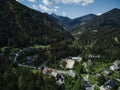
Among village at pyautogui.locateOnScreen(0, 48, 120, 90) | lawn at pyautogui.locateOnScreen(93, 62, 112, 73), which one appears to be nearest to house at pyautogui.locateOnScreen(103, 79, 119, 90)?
village at pyautogui.locateOnScreen(0, 48, 120, 90)

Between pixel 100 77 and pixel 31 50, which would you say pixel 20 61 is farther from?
pixel 100 77

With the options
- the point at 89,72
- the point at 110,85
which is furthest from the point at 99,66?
the point at 110,85

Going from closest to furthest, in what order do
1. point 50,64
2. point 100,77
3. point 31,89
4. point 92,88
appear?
1. point 31,89
2. point 92,88
3. point 100,77
4. point 50,64

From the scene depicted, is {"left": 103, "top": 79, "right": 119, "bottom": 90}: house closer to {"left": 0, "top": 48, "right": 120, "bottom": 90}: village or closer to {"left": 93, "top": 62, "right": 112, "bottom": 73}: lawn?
{"left": 0, "top": 48, "right": 120, "bottom": 90}: village

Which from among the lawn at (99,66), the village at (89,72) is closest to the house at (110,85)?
the village at (89,72)

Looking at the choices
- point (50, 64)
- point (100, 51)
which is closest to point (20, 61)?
point (50, 64)

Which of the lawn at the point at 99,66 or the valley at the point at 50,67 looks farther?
the lawn at the point at 99,66

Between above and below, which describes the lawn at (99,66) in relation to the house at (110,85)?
above

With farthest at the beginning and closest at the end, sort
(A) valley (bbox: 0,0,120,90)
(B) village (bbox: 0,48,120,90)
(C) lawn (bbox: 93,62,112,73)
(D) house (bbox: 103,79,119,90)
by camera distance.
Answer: (C) lawn (bbox: 93,62,112,73) → (B) village (bbox: 0,48,120,90) → (D) house (bbox: 103,79,119,90) → (A) valley (bbox: 0,0,120,90)

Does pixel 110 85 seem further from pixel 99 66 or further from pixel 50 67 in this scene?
pixel 50 67

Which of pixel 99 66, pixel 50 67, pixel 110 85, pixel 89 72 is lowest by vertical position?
pixel 110 85

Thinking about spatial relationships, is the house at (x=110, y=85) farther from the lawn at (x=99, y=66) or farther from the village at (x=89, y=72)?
the lawn at (x=99, y=66)
